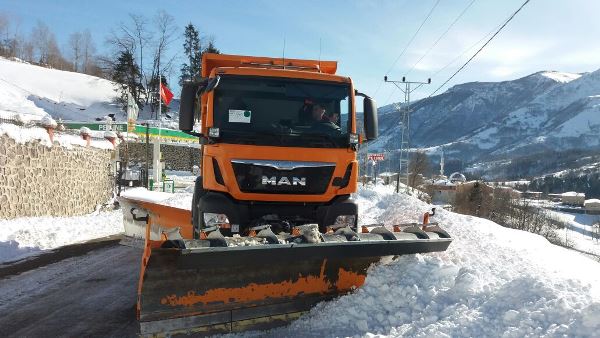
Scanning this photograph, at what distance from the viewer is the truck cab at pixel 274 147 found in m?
5.43

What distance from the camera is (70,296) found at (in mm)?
6020

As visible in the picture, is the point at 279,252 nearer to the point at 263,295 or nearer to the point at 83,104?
the point at 263,295

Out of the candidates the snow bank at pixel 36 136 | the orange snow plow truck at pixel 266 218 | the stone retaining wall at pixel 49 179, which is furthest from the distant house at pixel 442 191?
the orange snow plow truck at pixel 266 218

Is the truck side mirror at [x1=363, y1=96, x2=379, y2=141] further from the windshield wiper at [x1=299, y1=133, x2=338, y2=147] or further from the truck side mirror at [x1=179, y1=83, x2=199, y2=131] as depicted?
the truck side mirror at [x1=179, y1=83, x2=199, y2=131]

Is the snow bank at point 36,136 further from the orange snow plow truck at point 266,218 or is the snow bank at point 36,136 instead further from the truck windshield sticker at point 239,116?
the truck windshield sticker at point 239,116

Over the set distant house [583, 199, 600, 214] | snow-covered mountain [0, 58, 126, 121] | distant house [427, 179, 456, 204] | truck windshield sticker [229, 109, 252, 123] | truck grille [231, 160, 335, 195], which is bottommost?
distant house [583, 199, 600, 214]

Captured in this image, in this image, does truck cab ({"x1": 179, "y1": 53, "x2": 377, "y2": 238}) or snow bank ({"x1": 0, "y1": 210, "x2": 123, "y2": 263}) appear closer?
truck cab ({"x1": 179, "y1": 53, "x2": 377, "y2": 238})

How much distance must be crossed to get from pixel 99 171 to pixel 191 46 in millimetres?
53762

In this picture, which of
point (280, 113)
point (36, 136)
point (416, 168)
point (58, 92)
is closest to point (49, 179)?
point (36, 136)

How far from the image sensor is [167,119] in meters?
53.2

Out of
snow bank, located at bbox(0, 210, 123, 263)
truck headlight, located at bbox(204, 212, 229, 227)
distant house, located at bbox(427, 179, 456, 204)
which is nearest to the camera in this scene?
truck headlight, located at bbox(204, 212, 229, 227)

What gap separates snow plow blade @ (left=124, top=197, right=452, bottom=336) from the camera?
3934 mm

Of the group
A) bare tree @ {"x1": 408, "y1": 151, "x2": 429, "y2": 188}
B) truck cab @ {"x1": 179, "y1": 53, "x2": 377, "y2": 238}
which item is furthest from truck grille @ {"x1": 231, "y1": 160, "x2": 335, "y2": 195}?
bare tree @ {"x1": 408, "y1": 151, "x2": 429, "y2": 188}

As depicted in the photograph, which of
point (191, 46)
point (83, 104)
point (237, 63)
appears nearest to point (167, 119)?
point (83, 104)
